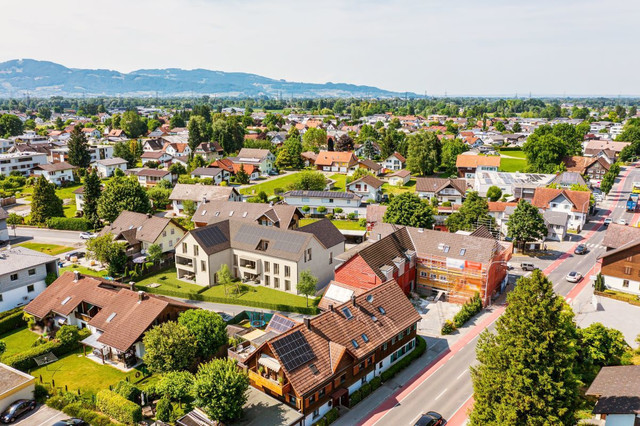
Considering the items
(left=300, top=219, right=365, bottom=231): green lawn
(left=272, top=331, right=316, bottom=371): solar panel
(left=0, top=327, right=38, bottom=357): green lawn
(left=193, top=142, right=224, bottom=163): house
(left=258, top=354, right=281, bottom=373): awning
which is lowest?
(left=0, top=327, right=38, bottom=357): green lawn

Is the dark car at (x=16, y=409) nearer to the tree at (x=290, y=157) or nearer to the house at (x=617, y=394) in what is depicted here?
A: the house at (x=617, y=394)

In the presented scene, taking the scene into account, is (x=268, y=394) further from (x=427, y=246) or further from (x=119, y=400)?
(x=427, y=246)

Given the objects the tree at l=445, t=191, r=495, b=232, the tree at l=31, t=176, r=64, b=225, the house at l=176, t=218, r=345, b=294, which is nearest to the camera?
the house at l=176, t=218, r=345, b=294

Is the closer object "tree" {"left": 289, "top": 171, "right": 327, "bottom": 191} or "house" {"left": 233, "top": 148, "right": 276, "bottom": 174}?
"tree" {"left": 289, "top": 171, "right": 327, "bottom": 191}

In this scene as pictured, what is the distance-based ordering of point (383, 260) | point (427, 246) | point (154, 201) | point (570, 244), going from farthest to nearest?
point (154, 201) → point (570, 244) → point (427, 246) → point (383, 260)

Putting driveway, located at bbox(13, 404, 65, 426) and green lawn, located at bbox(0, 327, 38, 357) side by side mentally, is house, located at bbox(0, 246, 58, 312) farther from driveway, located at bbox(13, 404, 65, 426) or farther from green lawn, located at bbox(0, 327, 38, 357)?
driveway, located at bbox(13, 404, 65, 426)

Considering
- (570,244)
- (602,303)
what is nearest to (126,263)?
(602,303)

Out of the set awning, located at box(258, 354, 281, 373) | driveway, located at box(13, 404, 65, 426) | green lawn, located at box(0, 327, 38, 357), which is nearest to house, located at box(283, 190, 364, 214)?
green lawn, located at box(0, 327, 38, 357)
